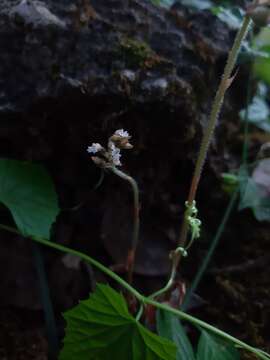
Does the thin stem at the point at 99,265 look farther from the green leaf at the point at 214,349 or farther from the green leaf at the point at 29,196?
the green leaf at the point at 214,349

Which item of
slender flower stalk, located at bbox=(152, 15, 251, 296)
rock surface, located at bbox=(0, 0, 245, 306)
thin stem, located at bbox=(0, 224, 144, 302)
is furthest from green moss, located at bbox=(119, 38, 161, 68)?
thin stem, located at bbox=(0, 224, 144, 302)

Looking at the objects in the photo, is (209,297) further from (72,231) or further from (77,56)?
(77,56)

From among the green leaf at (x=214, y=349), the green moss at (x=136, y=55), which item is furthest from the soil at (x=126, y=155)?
the green leaf at (x=214, y=349)

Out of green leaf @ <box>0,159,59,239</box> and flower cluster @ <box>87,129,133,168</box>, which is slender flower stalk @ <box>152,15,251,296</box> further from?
green leaf @ <box>0,159,59,239</box>

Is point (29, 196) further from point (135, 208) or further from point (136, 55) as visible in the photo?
point (136, 55)

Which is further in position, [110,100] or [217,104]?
[110,100]

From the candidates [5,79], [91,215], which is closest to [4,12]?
[5,79]

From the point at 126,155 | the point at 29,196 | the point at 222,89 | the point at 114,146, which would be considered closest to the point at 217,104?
the point at 222,89
